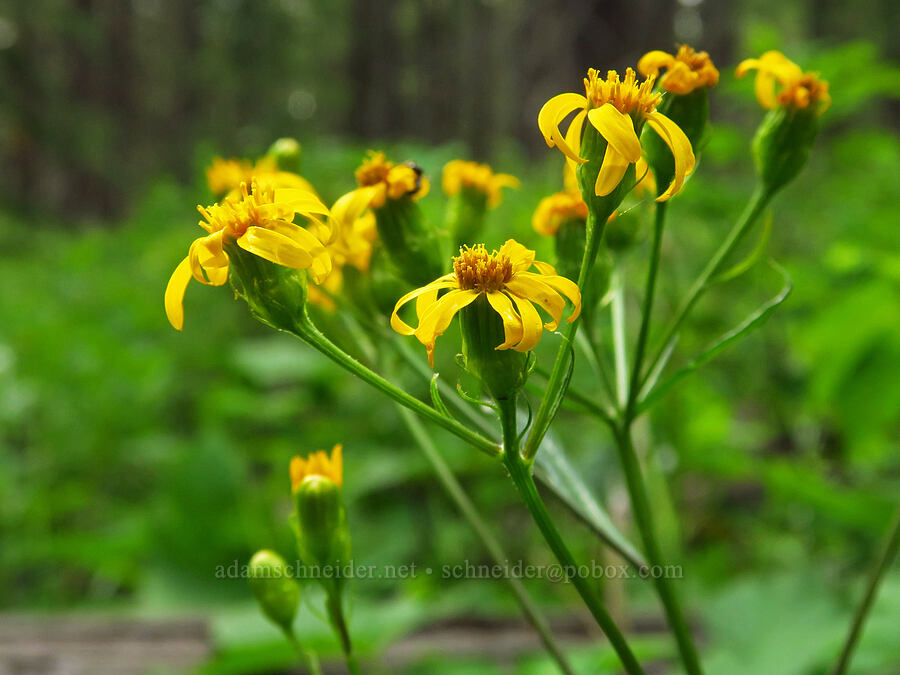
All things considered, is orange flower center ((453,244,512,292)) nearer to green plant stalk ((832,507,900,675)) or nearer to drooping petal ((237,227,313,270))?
drooping petal ((237,227,313,270))

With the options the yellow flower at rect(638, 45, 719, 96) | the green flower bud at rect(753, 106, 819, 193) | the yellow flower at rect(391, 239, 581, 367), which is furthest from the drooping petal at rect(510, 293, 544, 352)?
the green flower bud at rect(753, 106, 819, 193)

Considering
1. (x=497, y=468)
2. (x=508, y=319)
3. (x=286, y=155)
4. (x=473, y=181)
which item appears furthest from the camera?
(x=497, y=468)

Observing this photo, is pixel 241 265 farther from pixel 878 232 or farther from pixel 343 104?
pixel 343 104

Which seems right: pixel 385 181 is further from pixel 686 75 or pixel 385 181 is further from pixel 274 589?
pixel 274 589

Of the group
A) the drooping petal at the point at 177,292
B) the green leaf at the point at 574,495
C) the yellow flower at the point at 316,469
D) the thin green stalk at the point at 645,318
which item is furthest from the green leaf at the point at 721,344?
the drooping petal at the point at 177,292

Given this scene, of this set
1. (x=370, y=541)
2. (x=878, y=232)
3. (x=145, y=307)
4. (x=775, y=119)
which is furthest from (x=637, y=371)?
(x=145, y=307)

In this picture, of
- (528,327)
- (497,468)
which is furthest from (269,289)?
(497,468)
